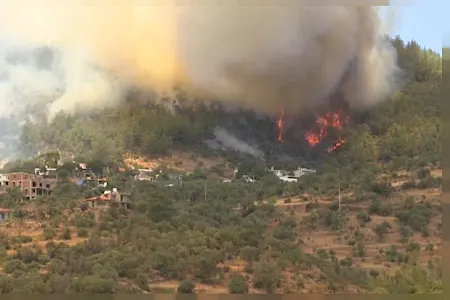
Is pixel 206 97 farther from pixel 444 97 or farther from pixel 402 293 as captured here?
pixel 402 293

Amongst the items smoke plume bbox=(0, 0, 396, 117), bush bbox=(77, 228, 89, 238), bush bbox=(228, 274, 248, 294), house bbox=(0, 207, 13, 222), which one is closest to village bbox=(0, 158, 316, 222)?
house bbox=(0, 207, 13, 222)

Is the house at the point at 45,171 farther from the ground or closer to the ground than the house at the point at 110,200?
farther from the ground

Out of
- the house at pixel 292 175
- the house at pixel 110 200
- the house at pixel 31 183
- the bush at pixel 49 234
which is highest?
the house at pixel 292 175

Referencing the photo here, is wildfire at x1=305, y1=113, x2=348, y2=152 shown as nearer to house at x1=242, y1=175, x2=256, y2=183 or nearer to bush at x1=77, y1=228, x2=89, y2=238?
house at x1=242, y1=175, x2=256, y2=183

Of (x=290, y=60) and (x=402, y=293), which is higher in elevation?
(x=290, y=60)

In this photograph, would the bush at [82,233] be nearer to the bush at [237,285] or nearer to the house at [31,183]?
the house at [31,183]

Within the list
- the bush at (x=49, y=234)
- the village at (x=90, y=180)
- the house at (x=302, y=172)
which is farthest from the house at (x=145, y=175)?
the house at (x=302, y=172)

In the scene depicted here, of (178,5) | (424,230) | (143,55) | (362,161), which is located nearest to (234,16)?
(178,5)
